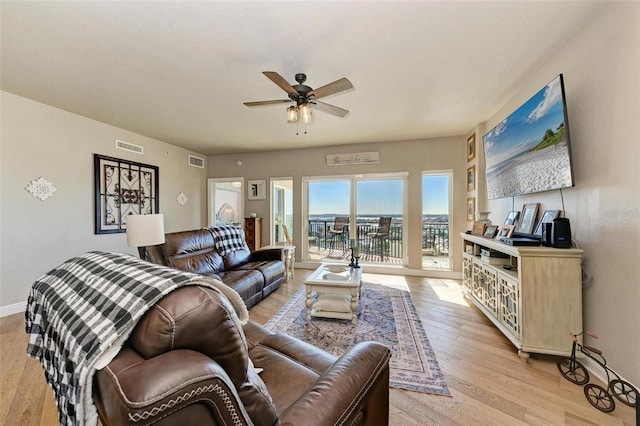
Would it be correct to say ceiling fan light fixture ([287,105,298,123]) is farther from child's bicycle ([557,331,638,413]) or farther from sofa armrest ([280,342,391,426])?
child's bicycle ([557,331,638,413])

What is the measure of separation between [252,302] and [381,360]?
7.29ft

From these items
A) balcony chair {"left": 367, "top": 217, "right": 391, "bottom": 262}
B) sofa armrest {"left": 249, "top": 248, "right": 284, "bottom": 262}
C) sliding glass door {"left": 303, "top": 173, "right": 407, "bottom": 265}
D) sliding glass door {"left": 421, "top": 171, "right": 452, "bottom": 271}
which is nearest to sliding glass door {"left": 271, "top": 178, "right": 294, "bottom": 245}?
sliding glass door {"left": 303, "top": 173, "right": 407, "bottom": 265}

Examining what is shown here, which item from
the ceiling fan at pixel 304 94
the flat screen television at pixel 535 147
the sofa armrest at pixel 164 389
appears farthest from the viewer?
the ceiling fan at pixel 304 94

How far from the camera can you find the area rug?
173cm

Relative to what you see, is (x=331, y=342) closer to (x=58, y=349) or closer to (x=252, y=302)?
(x=252, y=302)

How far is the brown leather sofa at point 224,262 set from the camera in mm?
2785

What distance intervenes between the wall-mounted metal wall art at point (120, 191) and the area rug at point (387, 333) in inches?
119

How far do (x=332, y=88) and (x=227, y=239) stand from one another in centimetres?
262

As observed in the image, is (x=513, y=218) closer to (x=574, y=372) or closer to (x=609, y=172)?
A: (x=609, y=172)

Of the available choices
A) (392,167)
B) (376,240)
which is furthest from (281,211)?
(392,167)

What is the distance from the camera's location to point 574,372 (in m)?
1.72

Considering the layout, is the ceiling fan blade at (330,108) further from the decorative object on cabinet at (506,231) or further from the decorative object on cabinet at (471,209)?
the decorative object on cabinet at (471,209)

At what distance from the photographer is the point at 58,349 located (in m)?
0.76

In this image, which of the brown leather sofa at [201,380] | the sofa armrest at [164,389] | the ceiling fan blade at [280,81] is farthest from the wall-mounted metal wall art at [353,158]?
the sofa armrest at [164,389]
